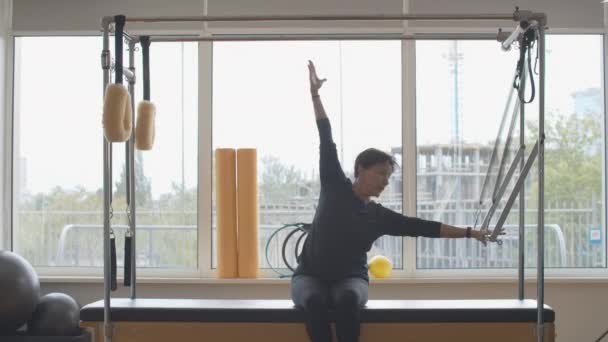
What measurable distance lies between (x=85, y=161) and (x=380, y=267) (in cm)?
218

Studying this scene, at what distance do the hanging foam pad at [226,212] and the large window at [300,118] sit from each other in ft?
0.81

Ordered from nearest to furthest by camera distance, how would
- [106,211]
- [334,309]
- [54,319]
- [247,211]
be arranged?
1. [334,309]
2. [106,211]
3. [54,319]
4. [247,211]

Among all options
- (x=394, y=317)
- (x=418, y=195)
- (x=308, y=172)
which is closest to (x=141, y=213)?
(x=308, y=172)

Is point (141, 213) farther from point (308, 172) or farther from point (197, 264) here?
point (308, 172)

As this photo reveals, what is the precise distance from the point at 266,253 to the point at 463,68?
1.84 m

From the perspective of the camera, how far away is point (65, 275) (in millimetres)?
4664

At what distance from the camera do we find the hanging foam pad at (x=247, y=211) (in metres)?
4.39

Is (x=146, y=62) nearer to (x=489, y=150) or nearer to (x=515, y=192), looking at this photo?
Answer: (x=515, y=192)

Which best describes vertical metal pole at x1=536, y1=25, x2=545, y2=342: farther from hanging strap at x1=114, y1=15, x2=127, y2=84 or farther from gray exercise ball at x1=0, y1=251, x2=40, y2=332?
gray exercise ball at x1=0, y1=251, x2=40, y2=332

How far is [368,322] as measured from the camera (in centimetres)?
283

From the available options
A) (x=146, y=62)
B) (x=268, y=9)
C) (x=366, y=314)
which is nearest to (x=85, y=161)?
(x=268, y=9)

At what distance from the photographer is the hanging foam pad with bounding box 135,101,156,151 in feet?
9.64

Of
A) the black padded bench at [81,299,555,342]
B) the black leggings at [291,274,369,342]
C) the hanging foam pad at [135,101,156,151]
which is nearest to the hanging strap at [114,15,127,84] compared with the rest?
the hanging foam pad at [135,101,156,151]

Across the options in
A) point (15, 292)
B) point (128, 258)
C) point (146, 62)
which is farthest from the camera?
point (15, 292)
